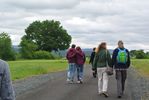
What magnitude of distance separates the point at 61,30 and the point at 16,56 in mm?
24381

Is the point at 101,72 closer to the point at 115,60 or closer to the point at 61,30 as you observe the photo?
the point at 115,60

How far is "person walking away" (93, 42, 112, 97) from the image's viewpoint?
1675 centimetres

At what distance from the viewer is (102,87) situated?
1709 cm

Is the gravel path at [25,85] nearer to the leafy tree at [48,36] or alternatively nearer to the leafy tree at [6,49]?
the leafy tree at [6,49]

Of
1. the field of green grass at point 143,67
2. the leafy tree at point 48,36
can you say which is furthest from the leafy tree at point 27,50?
the field of green grass at point 143,67

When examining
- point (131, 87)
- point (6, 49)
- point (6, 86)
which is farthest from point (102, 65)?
point (6, 49)

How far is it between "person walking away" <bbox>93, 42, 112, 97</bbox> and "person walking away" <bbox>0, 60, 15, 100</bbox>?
11.7 m

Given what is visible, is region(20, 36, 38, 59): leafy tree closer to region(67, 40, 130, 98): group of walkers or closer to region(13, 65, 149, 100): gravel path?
region(13, 65, 149, 100): gravel path

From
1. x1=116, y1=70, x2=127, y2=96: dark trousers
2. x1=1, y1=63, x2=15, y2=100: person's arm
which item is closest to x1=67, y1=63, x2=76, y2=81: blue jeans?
x1=116, y1=70, x2=127, y2=96: dark trousers

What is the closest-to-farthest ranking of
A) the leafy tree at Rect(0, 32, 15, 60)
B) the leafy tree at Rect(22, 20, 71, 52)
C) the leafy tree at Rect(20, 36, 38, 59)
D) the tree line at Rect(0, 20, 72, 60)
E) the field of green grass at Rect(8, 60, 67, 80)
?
1. the field of green grass at Rect(8, 60, 67, 80)
2. the leafy tree at Rect(0, 32, 15, 60)
3. the leafy tree at Rect(20, 36, 38, 59)
4. the tree line at Rect(0, 20, 72, 60)
5. the leafy tree at Rect(22, 20, 71, 52)

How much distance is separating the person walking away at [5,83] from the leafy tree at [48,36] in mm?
139259

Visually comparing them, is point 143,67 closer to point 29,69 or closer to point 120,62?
point 29,69

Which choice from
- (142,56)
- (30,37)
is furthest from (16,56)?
(142,56)

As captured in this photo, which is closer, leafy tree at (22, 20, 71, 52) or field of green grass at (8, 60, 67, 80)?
Answer: field of green grass at (8, 60, 67, 80)
